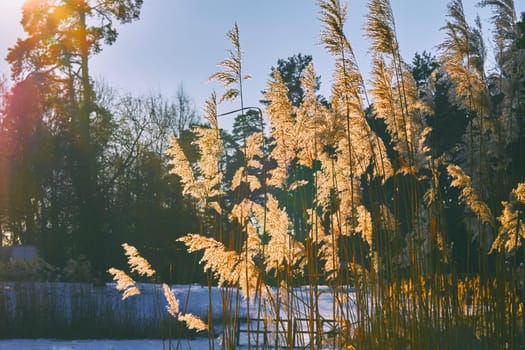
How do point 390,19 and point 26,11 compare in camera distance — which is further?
point 26,11

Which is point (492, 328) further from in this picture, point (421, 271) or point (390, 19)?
point (390, 19)

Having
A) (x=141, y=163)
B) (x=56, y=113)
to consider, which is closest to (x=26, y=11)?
(x=56, y=113)

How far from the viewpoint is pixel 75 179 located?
17172 millimetres

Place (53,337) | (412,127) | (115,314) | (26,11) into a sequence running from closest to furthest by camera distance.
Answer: (412,127) < (53,337) < (115,314) < (26,11)

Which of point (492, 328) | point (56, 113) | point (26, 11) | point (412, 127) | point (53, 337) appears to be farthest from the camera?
point (56, 113)

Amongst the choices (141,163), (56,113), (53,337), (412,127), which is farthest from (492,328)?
(141,163)

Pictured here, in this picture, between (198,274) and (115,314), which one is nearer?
(115,314)

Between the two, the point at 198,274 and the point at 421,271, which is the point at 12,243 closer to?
the point at 198,274

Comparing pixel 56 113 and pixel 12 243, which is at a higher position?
pixel 56 113

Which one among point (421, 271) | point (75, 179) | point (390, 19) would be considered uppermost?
point (75, 179)

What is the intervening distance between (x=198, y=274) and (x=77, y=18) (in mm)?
7171

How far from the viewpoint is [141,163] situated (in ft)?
73.5

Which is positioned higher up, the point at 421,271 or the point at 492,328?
the point at 421,271

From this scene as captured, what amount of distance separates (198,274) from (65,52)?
6.55 meters
